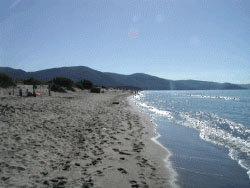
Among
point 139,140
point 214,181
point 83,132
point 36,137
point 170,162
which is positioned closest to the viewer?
point 214,181

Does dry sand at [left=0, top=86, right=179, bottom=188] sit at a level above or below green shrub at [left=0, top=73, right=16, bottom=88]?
below

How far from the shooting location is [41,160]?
184 inches

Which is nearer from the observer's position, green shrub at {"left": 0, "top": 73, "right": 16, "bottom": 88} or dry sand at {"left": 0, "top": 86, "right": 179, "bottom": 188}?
dry sand at {"left": 0, "top": 86, "right": 179, "bottom": 188}

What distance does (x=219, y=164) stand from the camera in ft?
18.3

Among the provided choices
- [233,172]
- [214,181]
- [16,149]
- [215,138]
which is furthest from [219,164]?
[16,149]

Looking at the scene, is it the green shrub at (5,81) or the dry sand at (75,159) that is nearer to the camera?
the dry sand at (75,159)

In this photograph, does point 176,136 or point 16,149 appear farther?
point 176,136

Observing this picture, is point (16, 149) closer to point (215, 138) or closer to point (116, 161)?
point (116, 161)

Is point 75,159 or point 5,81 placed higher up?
point 5,81

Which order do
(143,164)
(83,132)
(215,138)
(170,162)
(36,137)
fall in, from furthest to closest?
1. (215,138)
2. (83,132)
3. (36,137)
4. (170,162)
5. (143,164)

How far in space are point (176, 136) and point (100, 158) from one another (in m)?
5.24

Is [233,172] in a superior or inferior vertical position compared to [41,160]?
inferior

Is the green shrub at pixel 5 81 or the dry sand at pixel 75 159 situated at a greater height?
the green shrub at pixel 5 81

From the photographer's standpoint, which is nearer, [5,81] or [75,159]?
[75,159]
